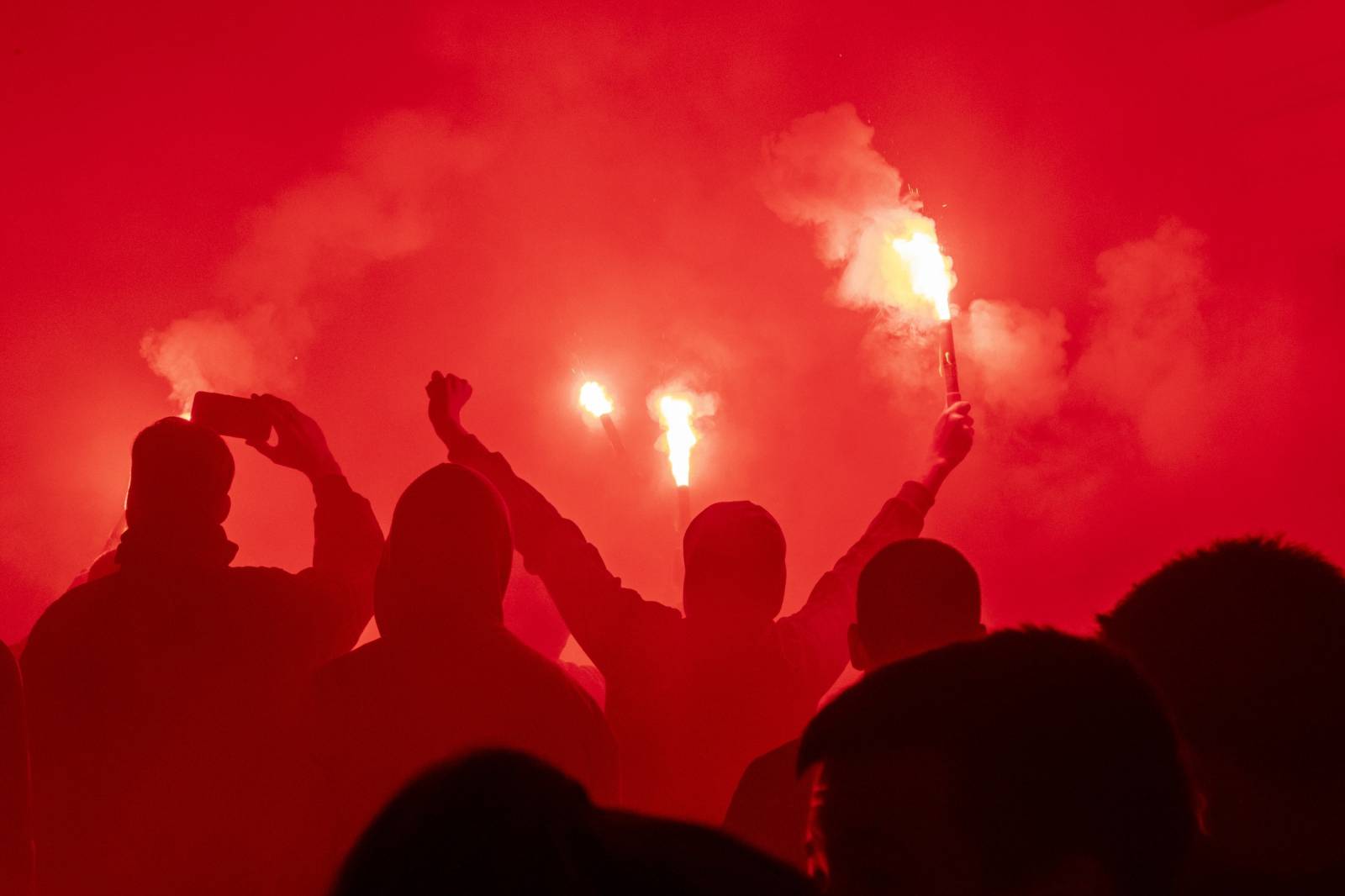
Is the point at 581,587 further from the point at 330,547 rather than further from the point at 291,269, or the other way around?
the point at 291,269

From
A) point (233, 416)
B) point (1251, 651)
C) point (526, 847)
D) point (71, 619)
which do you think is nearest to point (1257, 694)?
point (1251, 651)

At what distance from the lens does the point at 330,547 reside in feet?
13.2

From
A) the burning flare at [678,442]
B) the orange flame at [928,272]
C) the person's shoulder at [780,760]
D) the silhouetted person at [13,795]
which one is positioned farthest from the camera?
the burning flare at [678,442]

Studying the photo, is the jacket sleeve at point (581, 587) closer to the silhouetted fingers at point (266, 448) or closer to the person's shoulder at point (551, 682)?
the person's shoulder at point (551, 682)

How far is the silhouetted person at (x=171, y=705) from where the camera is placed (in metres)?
2.93

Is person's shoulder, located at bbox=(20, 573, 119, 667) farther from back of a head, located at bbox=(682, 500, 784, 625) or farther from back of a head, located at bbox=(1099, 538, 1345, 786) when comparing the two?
back of a head, located at bbox=(1099, 538, 1345, 786)

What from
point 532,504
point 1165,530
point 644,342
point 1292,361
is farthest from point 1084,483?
point 532,504

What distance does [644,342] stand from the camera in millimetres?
10898

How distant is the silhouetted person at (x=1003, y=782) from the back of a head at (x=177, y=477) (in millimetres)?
2387

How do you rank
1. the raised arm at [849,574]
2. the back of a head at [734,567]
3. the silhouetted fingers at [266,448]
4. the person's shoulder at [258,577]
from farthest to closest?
the silhouetted fingers at [266,448] → the raised arm at [849,574] → the back of a head at [734,567] → the person's shoulder at [258,577]

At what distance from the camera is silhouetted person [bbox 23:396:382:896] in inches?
115

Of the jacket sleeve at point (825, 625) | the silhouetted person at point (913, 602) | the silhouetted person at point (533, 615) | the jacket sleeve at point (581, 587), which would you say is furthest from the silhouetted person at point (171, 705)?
the silhouetted person at point (533, 615)

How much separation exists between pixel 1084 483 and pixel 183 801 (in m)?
7.61

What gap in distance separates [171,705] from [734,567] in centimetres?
164
